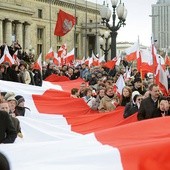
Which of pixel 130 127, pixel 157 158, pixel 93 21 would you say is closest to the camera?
pixel 157 158

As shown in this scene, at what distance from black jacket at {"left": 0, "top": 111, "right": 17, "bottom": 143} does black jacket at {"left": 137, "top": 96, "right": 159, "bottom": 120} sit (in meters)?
2.55

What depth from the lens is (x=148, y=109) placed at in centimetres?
773

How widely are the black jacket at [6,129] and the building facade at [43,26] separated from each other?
5460 cm

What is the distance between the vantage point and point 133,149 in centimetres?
413

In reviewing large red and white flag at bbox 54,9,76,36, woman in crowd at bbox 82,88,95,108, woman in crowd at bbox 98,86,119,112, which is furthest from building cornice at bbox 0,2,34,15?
woman in crowd at bbox 98,86,119,112

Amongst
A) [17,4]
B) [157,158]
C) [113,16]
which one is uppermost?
[17,4]

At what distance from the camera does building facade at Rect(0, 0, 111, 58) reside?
214 feet

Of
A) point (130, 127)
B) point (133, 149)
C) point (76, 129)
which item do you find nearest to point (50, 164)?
point (133, 149)

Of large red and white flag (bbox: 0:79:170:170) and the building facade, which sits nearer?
large red and white flag (bbox: 0:79:170:170)

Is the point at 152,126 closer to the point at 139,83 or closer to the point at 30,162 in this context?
the point at 30,162

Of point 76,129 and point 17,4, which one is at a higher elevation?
point 17,4

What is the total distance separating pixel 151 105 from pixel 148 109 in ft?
0.26

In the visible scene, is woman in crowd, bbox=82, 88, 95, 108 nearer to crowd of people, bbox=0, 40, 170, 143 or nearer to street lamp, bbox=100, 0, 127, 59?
crowd of people, bbox=0, 40, 170, 143

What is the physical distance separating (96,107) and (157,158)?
6.82 metres
